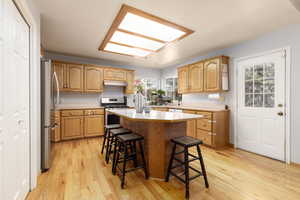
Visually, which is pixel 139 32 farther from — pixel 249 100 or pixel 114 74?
pixel 249 100

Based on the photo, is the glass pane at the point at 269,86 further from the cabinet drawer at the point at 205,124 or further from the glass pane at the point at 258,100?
the cabinet drawer at the point at 205,124

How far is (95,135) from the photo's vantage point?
13.8 feet

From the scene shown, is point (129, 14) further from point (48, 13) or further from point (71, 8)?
point (48, 13)

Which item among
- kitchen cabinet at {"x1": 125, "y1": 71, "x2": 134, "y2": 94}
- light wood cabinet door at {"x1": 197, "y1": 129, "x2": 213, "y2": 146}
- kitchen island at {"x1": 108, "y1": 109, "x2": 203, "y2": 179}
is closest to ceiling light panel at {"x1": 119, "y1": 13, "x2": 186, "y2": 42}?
kitchen island at {"x1": 108, "y1": 109, "x2": 203, "y2": 179}

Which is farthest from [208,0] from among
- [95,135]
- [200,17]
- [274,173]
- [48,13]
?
[95,135]

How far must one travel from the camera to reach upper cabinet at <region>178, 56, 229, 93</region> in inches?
134

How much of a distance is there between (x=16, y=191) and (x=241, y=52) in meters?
4.45

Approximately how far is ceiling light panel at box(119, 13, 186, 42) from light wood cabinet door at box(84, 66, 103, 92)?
2.35 m

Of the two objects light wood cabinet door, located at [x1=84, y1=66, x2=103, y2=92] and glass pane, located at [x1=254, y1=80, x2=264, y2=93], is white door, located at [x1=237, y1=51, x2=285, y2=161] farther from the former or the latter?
light wood cabinet door, located at [x1=84, y1=66, x2=103, y2=92]

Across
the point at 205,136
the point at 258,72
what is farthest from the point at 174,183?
the point at 258,72

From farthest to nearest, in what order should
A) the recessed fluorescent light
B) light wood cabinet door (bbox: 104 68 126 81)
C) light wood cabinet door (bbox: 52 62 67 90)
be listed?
light wood cabinet door (bbox: 104 68 126 81)
light wood cabinet door (bbox: 52 62 67 90)
the recessed fluorescent light

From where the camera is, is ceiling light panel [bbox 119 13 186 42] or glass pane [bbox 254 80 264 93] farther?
glass pane [bbox 254 80 264 93]

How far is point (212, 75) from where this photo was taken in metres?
3.54

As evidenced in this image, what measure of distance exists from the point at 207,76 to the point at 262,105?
134 cm
